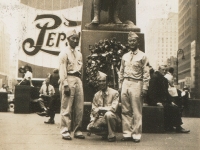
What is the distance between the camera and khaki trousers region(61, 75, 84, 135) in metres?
8.31

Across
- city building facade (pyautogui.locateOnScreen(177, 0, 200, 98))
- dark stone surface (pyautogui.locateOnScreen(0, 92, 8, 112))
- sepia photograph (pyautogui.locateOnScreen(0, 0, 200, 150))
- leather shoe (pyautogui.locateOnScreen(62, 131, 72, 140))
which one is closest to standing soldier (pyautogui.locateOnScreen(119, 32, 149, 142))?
sepia photograph (pyautogui.locateOnScreen(0, 0, 200, 150))

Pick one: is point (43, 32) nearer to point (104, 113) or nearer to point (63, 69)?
point (63, 69)

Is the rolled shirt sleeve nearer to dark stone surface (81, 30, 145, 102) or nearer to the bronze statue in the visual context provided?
dark stone surface (81, 30, 145, 102)

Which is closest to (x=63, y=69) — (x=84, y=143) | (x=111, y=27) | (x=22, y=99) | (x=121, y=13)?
(x=84, y=143)

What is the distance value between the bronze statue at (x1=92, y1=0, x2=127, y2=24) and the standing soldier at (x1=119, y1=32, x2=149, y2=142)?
2.42 meters

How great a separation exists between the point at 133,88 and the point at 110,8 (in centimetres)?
335

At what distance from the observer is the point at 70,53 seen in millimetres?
8414

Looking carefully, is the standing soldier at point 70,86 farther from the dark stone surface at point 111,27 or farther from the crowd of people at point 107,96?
the dark stone surface at point 111,27

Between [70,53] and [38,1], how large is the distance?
58.9 feet

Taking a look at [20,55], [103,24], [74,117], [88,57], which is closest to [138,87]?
[74,117]

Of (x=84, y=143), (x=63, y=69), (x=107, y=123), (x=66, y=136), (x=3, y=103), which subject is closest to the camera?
(x=84, y=143)

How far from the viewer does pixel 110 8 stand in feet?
35.8

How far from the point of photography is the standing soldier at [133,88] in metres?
8.23

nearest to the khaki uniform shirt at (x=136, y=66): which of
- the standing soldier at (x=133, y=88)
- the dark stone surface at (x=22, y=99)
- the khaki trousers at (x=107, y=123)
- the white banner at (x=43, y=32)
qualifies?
the standing soldier at (x=133, y=88)
